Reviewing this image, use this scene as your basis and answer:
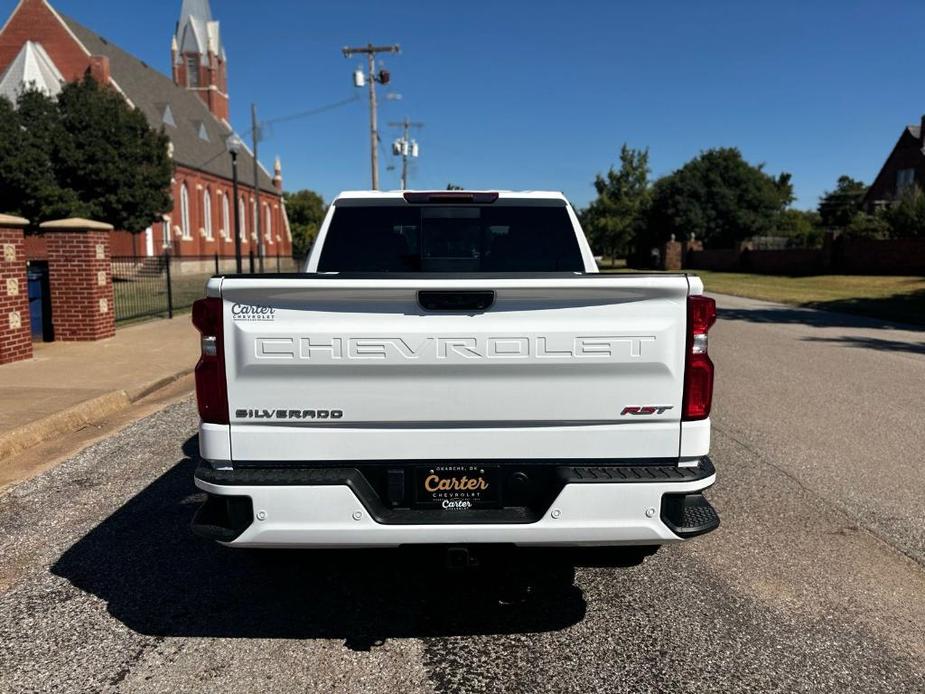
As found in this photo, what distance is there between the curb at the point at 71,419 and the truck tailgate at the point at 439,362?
15.4ft

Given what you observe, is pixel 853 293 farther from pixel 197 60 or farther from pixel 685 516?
pixel 197 60

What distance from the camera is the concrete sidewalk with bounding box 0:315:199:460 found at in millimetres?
7320

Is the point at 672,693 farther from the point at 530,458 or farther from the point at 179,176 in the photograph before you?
the point at 179,176

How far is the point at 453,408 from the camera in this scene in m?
3.12

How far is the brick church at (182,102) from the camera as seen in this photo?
46125 mm

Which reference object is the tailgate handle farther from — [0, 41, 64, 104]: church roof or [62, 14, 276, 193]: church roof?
[62, 14, 276, 193]: church roof

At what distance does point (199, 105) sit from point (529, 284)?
7428cm

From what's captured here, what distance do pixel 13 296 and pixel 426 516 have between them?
9.76m

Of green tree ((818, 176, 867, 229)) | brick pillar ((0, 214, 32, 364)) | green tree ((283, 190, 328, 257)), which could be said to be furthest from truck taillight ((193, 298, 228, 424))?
green tree ((818, 176, 867, 229))

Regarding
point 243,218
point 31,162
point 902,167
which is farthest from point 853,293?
point 243,218

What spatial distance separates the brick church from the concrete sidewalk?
2805cm

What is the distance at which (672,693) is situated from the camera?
302 cm

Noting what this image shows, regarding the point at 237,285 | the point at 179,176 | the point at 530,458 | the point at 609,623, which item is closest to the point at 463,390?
the point at 530,458

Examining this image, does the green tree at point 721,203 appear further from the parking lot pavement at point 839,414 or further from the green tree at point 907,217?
the parking lot pavement at point 839,414
